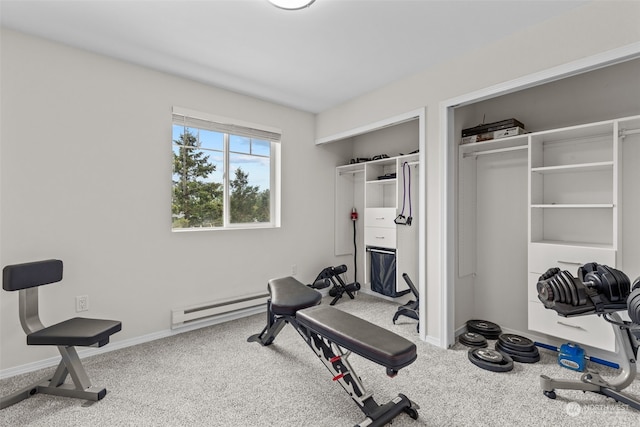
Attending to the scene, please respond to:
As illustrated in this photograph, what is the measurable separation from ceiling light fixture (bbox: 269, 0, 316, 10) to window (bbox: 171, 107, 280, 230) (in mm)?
1579

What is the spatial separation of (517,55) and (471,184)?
1.22 m

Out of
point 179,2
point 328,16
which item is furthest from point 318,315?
point 179,2

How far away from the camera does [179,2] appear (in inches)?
75.7

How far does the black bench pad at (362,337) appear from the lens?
145 centimetres

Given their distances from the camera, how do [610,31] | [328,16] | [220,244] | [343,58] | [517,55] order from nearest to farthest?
[610,31] → [328,16] → [517,55] → [343,58] → [220,244]

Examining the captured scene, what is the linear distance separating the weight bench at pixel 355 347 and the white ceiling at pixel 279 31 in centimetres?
202

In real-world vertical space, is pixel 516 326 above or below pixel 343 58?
below

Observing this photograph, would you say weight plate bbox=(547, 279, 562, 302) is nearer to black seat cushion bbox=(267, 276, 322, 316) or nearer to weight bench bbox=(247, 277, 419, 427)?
weight bench bbox=(247, 277, 419, 427)

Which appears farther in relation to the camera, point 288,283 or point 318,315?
point 288,283

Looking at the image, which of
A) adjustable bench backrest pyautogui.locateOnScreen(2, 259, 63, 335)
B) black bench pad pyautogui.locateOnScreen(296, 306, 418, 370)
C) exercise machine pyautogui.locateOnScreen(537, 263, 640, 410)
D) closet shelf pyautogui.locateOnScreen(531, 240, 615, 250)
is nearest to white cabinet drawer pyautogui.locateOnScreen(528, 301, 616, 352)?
exercise machine pyautogui.locateOnScreen(537, 263, 640, 410)

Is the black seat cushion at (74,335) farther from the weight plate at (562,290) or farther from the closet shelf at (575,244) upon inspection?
the closet shelf at (575,244)


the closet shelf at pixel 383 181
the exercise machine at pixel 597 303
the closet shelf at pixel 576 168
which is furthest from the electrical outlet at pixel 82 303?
the closet shelf at pixel 576 168

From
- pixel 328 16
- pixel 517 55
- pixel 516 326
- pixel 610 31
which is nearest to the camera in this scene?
pixel 610 31

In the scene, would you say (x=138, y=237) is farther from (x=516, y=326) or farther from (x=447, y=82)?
(x=516, y=326)
